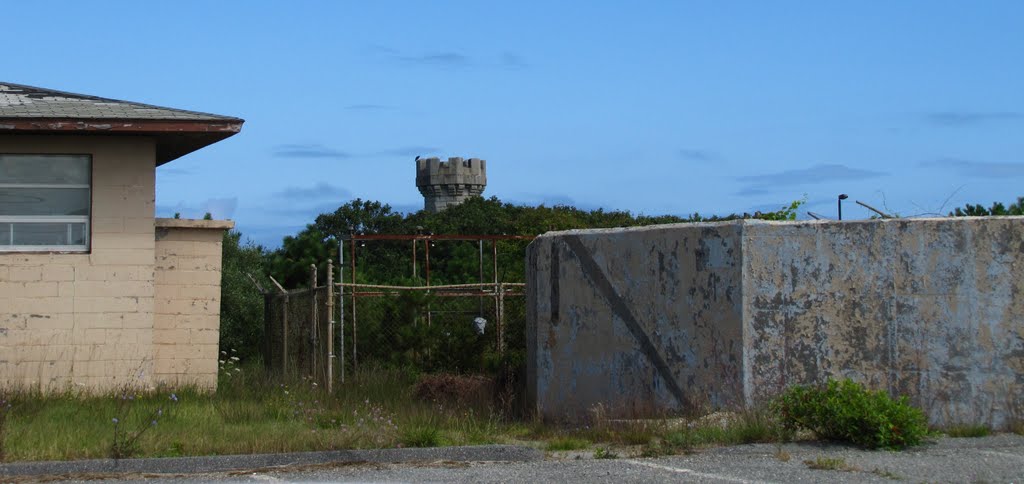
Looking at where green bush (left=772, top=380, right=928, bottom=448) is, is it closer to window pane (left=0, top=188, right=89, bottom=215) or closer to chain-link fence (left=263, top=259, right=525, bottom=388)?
chain-link fence (left=263, top=259, right=525, bottom=388)

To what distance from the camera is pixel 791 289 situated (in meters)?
11.6

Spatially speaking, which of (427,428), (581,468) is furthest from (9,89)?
(581,468)

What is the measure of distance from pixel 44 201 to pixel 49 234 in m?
0.40

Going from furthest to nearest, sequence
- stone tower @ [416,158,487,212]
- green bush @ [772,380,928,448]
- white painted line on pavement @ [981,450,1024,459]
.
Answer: stone tower @ [416,158,487,212], green bush @ [772,380,928,448], white painted line on pavement @ [981,450,1024,459]

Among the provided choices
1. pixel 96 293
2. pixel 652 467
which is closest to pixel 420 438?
pixel 652 467

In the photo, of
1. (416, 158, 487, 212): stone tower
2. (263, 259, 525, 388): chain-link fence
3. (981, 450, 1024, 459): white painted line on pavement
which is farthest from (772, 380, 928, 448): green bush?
(416, 158, 487, 212): stone tower

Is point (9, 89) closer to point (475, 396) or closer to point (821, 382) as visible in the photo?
point (475, 396)

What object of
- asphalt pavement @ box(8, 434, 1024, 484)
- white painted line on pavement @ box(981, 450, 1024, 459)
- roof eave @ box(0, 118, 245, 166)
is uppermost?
roof eave @ box(0, 118, 245, 166)

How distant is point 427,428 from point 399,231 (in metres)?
41.5

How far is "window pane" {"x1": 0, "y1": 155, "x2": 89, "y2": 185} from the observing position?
47.2 feet

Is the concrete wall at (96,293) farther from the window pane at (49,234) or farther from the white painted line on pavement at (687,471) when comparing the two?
the white painted line on pavement at (687,471)

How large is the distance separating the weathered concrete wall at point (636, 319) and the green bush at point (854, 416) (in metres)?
0.86

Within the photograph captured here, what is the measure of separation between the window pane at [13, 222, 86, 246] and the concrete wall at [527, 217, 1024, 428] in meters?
7.12

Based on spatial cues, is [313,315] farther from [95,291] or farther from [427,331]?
[95,291]
